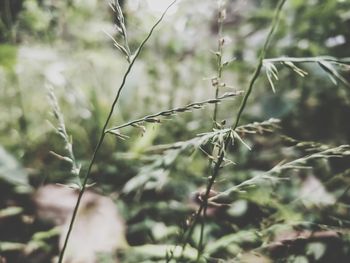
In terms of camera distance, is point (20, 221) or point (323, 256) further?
point (20, 221)

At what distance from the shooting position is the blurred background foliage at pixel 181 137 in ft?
3.52

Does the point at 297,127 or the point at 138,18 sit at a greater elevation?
the point at 138,18

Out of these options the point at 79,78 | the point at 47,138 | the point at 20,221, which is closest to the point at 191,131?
the point at 47,138

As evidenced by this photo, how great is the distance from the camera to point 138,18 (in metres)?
2.06

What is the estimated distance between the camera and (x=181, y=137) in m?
1.84

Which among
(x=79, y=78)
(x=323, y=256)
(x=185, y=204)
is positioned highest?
(x=79, y=78)

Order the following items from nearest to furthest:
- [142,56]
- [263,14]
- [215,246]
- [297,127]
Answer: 1. [215,246]
2. [297,127]
3. [263,14]
4. [142,56]

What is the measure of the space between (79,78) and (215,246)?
245 centimetres

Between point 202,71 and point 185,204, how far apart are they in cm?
102

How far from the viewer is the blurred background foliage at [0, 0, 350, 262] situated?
1.07 meters

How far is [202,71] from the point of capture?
7.13ft

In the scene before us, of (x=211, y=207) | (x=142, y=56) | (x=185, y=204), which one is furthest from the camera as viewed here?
(x=142, y=56)

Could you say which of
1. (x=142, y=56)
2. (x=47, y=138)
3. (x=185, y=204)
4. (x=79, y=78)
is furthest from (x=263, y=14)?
(x=79, y=78)

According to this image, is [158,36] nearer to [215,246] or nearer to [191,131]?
[191,131]
